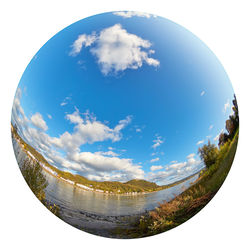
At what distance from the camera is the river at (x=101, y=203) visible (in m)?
8.44

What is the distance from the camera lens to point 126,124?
7750 millimetres

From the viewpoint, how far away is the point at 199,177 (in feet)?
29.2

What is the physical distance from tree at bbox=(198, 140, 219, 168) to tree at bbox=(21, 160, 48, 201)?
16.3ft

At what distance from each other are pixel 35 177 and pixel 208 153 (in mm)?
5633

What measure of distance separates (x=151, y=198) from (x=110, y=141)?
2173 millimetres

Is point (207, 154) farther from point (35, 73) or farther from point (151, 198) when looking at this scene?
point (35, 73)

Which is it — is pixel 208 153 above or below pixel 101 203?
above

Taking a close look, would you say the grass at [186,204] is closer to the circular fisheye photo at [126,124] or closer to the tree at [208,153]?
the circular fisheye photo at [126,124]

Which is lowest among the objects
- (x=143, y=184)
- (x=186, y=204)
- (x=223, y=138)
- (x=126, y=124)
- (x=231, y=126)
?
(x=186, y=204)

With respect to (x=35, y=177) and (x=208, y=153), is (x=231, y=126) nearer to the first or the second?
(x=208, y=153)

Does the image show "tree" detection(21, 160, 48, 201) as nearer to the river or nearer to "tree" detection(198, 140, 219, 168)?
the river

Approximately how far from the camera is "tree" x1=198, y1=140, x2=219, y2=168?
8664mm

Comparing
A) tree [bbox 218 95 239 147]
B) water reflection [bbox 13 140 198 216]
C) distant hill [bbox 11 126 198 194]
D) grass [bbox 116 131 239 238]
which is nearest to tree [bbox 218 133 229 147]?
tree [bbox 218 95 239 147]

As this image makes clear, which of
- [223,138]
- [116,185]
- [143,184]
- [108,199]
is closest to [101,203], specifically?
[108,199]
